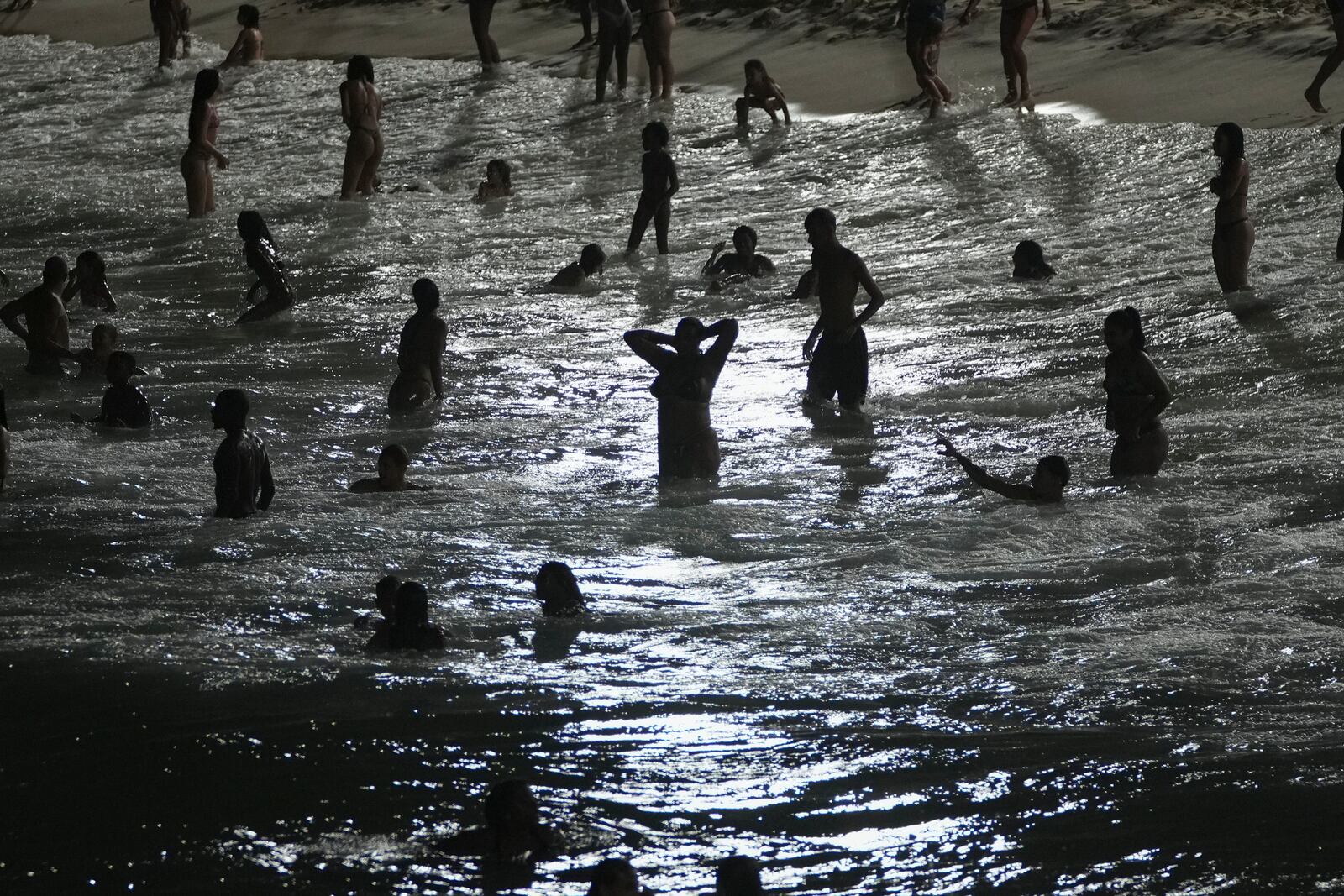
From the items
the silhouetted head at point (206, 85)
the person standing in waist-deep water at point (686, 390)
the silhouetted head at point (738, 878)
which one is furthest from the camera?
the silhouetted head at point (206, 85)

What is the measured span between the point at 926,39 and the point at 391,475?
35.5 ft

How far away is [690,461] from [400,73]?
15348mm

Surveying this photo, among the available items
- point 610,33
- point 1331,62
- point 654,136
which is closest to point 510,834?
point 654,136

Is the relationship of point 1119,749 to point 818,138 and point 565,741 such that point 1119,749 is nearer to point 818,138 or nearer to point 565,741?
point 565,741

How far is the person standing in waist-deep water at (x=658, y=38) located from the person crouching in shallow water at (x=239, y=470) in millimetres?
12485

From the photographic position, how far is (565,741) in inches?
264

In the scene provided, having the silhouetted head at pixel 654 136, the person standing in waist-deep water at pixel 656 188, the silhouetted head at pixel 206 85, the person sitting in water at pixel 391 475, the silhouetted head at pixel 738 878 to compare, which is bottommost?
the silhouetted head at pixel 738 878

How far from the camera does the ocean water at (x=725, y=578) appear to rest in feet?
20.0

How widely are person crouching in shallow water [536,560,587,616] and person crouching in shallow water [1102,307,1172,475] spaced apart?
310 centimetres

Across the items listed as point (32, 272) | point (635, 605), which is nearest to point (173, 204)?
point (32, 272)

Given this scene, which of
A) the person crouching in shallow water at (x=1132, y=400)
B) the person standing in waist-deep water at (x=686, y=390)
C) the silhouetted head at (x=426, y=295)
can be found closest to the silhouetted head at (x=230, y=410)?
the person standing in waist-deep water at (x=686, y=390)

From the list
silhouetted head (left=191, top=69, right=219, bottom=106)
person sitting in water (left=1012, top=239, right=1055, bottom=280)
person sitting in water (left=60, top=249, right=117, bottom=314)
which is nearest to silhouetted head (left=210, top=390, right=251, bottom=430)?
person sitting in water (left=60, top=249, right=117, bottom=314)

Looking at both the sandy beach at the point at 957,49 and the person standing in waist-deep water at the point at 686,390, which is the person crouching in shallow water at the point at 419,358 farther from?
the sandy beach at the point at 957,49

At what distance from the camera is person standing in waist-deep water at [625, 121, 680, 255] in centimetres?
1501
